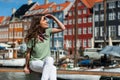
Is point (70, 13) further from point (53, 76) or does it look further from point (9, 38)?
point (53, 76)

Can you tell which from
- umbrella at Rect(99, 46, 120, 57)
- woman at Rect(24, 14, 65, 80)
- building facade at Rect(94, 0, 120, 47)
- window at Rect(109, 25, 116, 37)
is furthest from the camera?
window at Rect(109, 25, 116, 37)

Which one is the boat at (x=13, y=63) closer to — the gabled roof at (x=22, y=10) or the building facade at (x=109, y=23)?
the building facade at (x=109, y=23)

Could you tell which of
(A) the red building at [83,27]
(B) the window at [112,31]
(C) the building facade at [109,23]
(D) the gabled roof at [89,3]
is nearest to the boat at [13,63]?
(C) the building facade at [109,23]

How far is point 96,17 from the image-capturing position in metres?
72.8

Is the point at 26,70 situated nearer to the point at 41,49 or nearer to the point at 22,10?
the point at 41,49

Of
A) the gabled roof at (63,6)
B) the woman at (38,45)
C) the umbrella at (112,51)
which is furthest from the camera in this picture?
the gabled roof at (63,6)

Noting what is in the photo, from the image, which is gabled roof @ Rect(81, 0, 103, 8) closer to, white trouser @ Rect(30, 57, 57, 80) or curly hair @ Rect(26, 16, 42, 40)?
curly hair @ Rect(26, 16, 42, 40)

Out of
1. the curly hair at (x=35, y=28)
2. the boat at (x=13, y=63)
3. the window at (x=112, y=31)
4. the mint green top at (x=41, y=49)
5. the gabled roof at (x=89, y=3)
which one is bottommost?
the boat at (x=13, y=63)

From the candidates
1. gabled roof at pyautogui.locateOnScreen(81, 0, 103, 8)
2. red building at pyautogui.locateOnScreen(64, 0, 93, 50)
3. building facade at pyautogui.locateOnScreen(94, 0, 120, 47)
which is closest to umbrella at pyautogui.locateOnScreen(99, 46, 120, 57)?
building facade at pyautogui.locateOnScreen(94, 0, 120, 47)

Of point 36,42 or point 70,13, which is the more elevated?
point 70,13

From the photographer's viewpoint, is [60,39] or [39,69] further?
[60,39]

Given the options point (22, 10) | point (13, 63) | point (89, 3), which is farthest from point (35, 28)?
point (22, 10)

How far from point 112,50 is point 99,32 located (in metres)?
35.7

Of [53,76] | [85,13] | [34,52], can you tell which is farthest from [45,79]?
[85,13]
